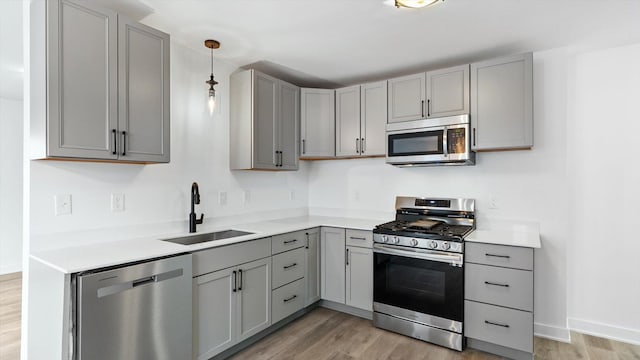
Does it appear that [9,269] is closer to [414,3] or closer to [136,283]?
[136,283]

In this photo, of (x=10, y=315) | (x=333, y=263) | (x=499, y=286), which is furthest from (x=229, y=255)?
(x=10, y=315)

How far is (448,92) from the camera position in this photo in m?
2.90

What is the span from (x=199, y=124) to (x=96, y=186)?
98 cm

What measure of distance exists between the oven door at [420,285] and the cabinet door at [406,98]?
4.15ft

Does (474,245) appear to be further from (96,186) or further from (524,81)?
(96,186)

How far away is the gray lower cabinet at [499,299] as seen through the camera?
233cm

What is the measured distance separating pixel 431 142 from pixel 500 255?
110 centimetres

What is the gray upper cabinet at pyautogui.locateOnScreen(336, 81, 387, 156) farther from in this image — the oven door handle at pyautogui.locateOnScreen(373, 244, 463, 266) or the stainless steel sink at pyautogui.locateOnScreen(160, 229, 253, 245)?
the stainless steel sink at pyautogui.locateOnScreen(160, 229, 253, 245)

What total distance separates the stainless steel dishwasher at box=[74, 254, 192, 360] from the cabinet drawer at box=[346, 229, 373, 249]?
1.56m

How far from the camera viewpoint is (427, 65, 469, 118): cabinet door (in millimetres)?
2832

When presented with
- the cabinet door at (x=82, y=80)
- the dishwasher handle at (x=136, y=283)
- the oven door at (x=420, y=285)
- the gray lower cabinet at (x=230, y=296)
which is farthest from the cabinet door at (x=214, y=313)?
the oven door at (x=420, y=285)

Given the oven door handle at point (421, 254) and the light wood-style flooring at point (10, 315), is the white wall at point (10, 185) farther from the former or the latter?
the oven door handle at point (421, 254)


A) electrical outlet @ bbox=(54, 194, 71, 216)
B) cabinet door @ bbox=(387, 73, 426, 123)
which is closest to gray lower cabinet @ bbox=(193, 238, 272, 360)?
electrical outlet @ bbox=(54, 194, 71, 216)

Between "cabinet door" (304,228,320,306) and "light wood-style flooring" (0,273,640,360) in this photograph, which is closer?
"light wood-style flooring" (0,273,640,360)
